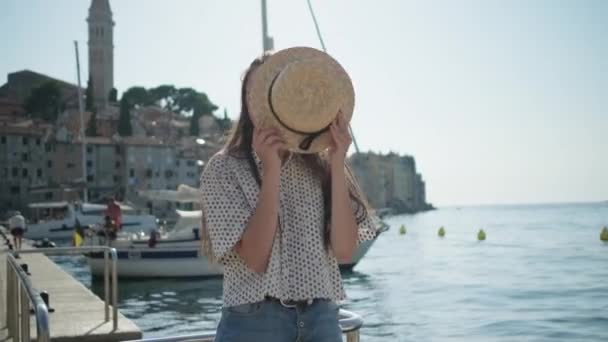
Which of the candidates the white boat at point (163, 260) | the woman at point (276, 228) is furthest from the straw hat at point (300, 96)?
the white boat at point (163, 260)

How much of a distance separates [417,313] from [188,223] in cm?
1004

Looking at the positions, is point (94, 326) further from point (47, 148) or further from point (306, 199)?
point (47, 148)

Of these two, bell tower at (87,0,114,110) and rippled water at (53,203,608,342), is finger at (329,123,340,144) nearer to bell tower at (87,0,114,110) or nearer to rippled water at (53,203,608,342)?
rippled water at (53,203,608,342)

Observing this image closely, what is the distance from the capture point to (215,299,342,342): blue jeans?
6.31 feet

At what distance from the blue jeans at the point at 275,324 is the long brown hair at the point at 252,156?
0.73 feet

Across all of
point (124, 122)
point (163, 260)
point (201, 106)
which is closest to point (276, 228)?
point (163, 260)

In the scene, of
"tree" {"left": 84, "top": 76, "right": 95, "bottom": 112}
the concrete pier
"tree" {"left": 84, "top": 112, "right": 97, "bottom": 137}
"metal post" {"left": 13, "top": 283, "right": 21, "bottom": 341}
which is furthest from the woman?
"tree" {"left": 84, "top": 76, "right": 95, "bottom": 112}

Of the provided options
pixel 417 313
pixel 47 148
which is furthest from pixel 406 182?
pixel 417 313

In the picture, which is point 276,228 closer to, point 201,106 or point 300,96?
point 300,96

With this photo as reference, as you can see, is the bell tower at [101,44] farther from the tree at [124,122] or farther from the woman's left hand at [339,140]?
the woman's left hand at [339,140]

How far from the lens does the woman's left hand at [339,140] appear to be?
208 centimetres

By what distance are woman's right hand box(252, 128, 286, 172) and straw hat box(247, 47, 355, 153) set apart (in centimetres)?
3

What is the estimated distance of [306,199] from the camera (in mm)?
2107

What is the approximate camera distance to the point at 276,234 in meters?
2.04
